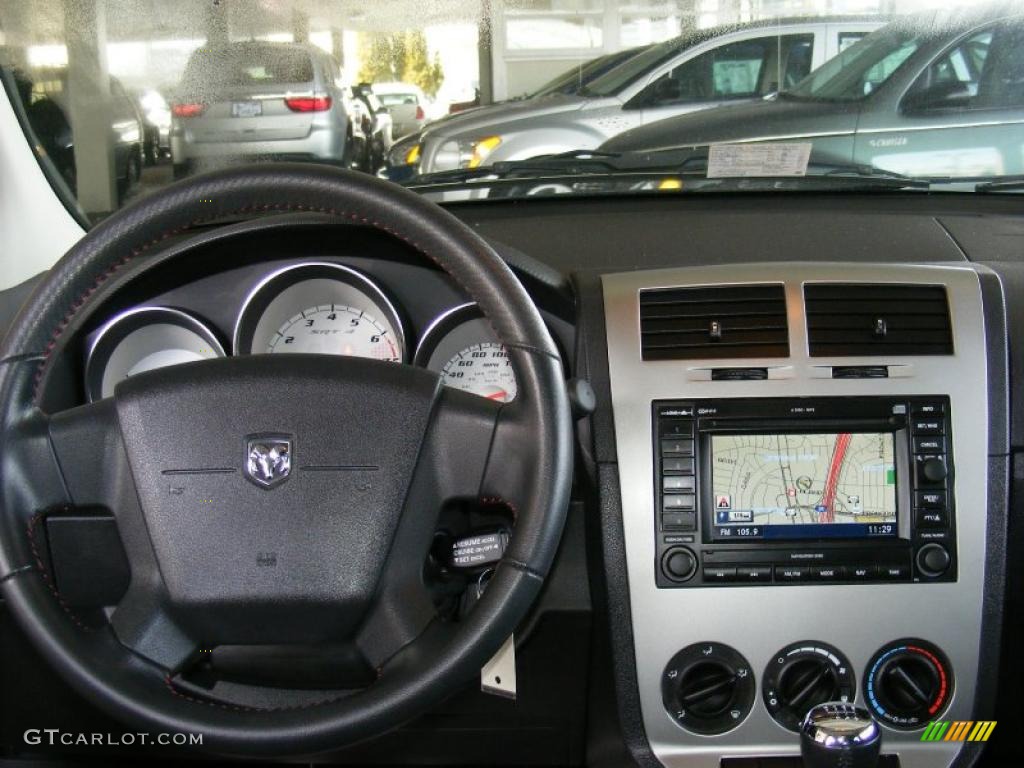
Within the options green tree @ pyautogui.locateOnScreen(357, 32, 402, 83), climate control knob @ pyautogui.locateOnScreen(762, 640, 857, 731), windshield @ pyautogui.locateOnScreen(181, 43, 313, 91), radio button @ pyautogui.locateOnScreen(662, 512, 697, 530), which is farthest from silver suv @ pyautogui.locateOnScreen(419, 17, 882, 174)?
climate control knob @ pyautogui.locateOnScreen(762, 640, 857, 731)

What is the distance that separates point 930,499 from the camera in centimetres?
191

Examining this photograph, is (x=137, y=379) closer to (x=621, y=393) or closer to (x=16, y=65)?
(x=621, y=393)

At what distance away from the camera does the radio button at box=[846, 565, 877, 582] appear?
191 centimetres

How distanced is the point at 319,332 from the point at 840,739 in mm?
1158

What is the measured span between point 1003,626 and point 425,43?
57.3 inches

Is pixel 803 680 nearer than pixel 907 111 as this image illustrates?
Yes

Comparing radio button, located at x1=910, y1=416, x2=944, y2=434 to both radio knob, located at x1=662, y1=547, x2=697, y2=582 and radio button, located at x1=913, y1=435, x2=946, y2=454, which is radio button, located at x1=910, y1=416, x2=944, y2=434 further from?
radio knob, located at x1=662, y1=547, x2=697, y2=582

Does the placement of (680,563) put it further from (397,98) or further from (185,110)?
(185,110)

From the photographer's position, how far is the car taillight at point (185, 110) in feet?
7.76

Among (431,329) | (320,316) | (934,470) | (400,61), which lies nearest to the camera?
(934,470)

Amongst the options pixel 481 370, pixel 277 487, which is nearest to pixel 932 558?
pixel 481 370

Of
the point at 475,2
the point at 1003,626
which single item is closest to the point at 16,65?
the point at 475,2

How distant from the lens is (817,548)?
1913mm

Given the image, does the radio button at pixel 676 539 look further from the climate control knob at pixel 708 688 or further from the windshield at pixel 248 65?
the windshield at pixel 248 65
